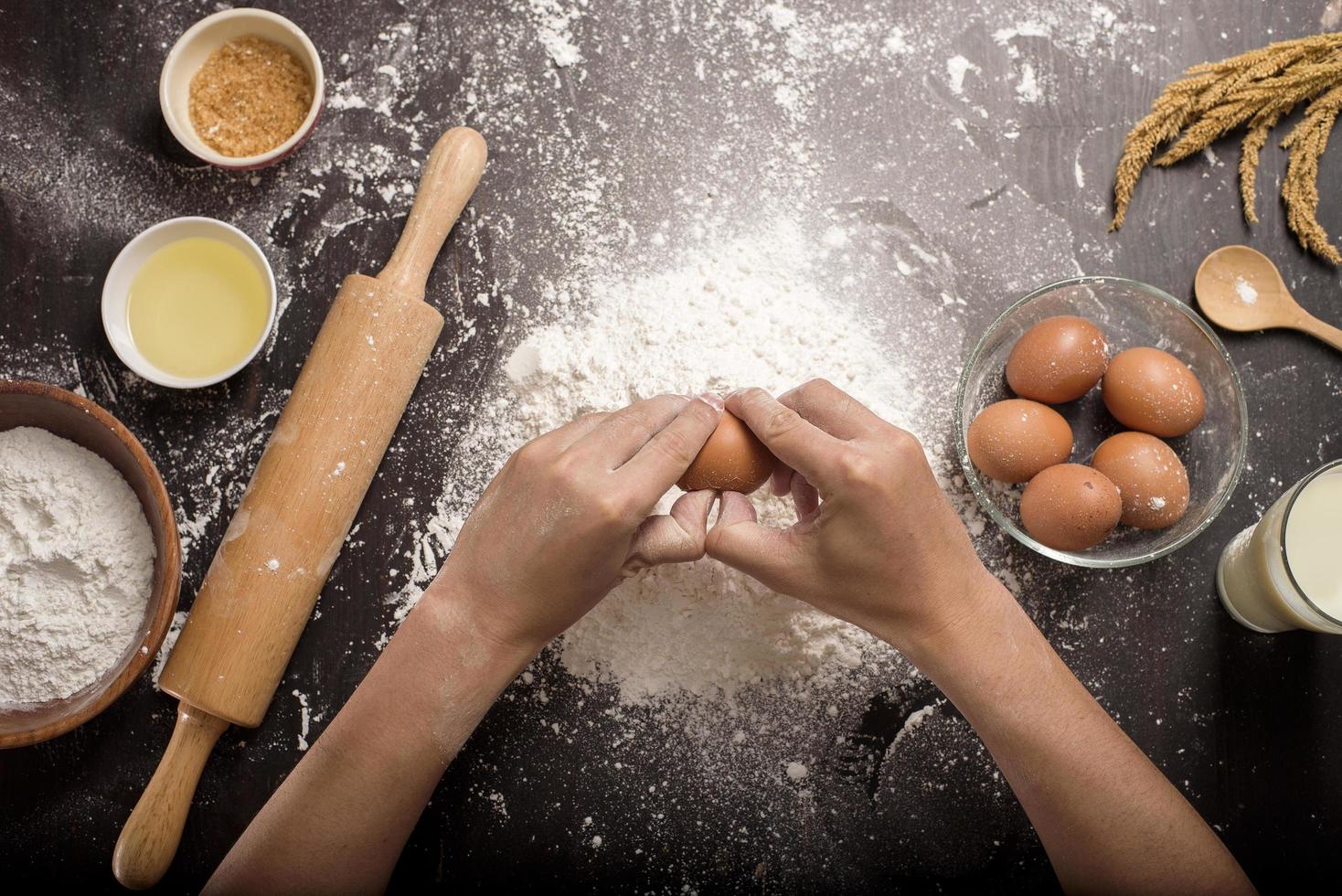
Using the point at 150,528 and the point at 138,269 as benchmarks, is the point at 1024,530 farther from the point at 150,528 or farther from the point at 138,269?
the point at 138,269

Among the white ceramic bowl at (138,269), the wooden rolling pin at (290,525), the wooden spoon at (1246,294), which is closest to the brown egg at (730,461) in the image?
the wooden rolling pin at (290,525)

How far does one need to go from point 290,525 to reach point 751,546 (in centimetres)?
83

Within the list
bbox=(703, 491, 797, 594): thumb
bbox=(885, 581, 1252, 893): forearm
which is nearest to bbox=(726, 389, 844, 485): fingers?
bbox=(703, 491, 797, 594): thumb

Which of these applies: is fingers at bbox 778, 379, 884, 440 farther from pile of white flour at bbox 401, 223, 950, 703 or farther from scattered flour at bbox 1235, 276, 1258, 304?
scattered flour at bbox 1235, 276, 1258, 304

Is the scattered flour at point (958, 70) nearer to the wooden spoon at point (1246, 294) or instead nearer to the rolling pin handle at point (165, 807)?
the wooden spoon at point (1246, 294)

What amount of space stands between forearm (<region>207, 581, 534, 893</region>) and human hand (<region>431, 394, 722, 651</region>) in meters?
0.06

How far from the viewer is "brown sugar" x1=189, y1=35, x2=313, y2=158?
1603 mm

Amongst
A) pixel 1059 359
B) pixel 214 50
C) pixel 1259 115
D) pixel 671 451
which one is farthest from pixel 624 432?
pixel 1259 115

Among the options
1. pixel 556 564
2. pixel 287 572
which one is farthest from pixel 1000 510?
pixel 287 572

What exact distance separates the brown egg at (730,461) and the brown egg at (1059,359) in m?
0.50

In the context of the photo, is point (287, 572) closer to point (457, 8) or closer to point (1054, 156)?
point (457, 8)

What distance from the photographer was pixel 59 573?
140 cm

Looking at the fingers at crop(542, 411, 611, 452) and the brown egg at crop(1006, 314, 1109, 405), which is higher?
the brown egg at crop(1006, 314, 1109, 405)

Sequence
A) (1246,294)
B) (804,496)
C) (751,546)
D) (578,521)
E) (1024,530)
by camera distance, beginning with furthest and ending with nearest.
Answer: (1246,294)
(1024,530)
(804,496)
(751,546)
(578,521)
